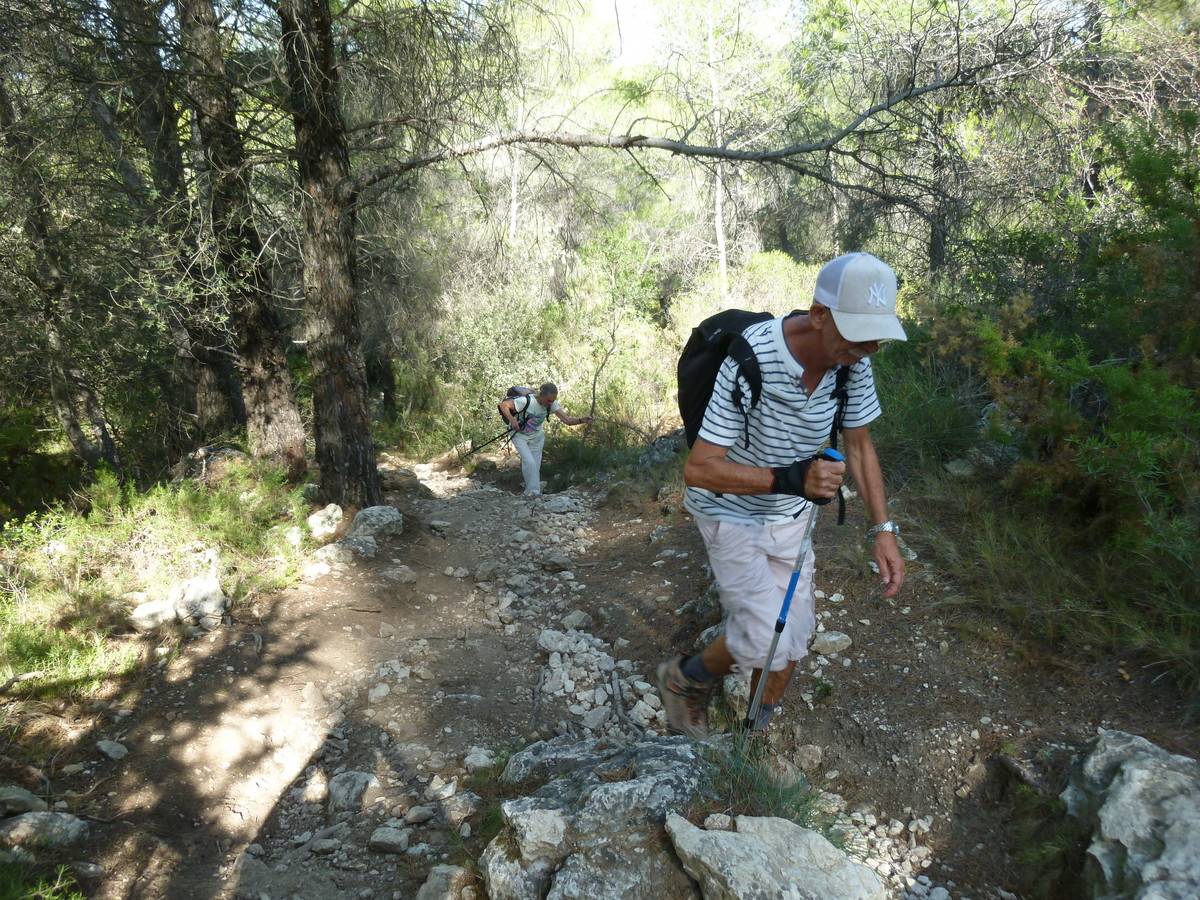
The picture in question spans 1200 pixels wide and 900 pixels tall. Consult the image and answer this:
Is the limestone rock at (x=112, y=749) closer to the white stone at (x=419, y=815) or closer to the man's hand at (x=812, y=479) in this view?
the white stone at (x=419, y=815)

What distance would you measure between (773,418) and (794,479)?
26 centimetres

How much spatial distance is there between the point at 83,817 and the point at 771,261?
16.7 metres

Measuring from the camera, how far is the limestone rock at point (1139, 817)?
2.11m

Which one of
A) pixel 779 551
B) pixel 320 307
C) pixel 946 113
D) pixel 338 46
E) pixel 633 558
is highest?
pixel 338 46

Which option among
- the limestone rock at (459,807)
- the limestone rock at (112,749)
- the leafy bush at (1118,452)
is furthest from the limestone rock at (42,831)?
the leafy bush at (1118,452)

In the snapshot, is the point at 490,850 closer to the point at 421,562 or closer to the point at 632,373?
the point at 421,562

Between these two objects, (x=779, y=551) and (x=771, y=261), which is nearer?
(x=779, y=551)

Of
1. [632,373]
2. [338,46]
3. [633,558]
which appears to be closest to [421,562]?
[633,558]

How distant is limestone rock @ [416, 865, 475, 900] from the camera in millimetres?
2402

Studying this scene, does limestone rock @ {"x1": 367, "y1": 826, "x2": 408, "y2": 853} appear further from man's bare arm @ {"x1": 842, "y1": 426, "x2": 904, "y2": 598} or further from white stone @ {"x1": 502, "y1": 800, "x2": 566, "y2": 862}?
man's bare arm @ {"x1": 842, "y1": 426, "x2": 904, "y2": 598}

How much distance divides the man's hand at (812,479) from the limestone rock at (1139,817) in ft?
4.48

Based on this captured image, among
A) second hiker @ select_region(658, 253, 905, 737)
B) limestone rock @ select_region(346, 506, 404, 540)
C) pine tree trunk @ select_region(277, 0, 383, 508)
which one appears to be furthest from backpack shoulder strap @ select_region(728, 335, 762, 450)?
pine tree trunk @ select_region(277, 0, 383, 508)

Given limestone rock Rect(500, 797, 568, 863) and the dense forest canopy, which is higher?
the dense forest canopy

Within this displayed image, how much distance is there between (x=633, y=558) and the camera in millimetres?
5762
